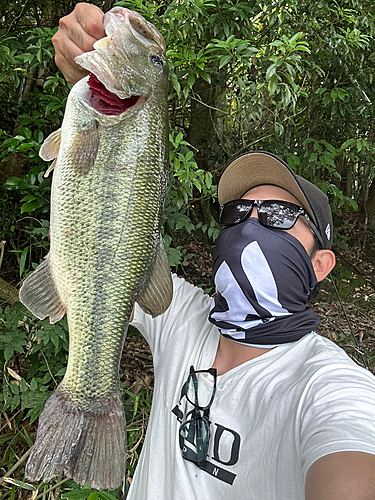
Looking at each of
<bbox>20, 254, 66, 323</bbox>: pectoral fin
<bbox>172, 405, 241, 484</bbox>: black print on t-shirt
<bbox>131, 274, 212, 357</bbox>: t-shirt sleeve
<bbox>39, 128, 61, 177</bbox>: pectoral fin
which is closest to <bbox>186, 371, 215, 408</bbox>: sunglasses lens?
<bbox>172, 405, 241, 484</bbox>: black print on t-shirt

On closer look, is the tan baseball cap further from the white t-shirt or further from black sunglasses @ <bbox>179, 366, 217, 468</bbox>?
black sunglasses @ <bbox>179, 366, 217, 468</bbox>

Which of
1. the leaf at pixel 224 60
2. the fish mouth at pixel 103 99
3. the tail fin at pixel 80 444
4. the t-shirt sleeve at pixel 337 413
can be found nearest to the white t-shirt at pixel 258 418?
the t-shirt sleeve at pixel 337 413

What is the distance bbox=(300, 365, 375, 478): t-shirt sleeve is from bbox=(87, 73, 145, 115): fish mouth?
3.73ft

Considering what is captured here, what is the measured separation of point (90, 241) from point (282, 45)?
1920 millimetres

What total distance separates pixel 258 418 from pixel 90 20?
60.3 inches

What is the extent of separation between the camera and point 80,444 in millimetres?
1334

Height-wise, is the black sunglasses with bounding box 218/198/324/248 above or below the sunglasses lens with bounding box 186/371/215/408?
above

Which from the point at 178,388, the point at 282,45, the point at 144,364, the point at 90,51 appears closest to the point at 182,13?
the point at 282,45

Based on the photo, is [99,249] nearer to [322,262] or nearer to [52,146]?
[52,146]

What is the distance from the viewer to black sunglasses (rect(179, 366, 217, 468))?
5.06 ft

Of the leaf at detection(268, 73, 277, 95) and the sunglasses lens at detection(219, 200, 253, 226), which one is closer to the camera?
the sunglasses lens at detection(219, 200, 253, 226)

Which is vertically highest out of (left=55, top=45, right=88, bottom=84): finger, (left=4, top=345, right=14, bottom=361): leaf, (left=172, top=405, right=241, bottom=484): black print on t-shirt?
(left=55, top=45, right=88, bottom=84): finger

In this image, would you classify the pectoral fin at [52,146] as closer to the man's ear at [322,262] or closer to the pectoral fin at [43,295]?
the pectoral fin at [43,295]

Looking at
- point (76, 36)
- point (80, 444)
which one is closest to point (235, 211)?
point (76, 36)
